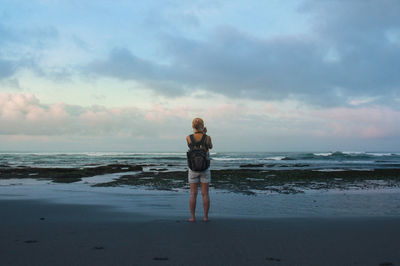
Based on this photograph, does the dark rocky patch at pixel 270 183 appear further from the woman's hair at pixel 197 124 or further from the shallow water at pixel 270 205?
the woman's hair at pixel 197 124

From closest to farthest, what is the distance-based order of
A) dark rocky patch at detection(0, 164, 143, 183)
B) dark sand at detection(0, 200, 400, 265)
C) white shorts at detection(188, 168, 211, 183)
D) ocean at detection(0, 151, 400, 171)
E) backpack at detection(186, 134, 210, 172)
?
dark sand at detection(0, 200, 400, 265) → backpack at detection(186, 134, 210, 172) → white shorts at detection(188, 168, 211, 183) → dark rocky patch at detection(0, 164, 143, 183) → ocean at detection(0, 151, 400, 171)

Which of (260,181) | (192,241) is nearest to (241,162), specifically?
(260,181)

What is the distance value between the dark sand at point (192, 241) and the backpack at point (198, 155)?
1.17 m

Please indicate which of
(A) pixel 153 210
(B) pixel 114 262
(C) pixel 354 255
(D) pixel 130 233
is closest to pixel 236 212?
(A) pixel 153 210

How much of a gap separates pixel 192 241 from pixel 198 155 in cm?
205

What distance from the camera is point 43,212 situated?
803 centimetres

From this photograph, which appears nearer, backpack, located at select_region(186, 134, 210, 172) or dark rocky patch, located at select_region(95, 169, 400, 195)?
backpack, located at select_region(186, 134, 210, 172)

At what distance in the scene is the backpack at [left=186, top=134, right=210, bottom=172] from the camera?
22.1 feet

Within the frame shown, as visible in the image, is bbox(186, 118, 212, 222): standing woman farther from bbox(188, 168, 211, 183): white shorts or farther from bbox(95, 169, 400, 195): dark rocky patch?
bbox(95, 169, 400, 195): dark rocky patch

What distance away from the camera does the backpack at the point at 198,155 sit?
673 cm

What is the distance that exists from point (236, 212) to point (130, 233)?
135 inches

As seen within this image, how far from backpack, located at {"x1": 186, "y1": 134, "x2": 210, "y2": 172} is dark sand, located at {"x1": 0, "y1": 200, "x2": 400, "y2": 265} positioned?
3.83 ft

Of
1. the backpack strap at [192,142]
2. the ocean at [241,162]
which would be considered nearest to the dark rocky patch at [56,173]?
the ocean at [241,162]

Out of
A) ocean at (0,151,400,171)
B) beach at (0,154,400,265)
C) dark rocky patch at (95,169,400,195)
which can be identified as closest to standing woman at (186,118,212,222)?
beach at (0,154,400,265)
